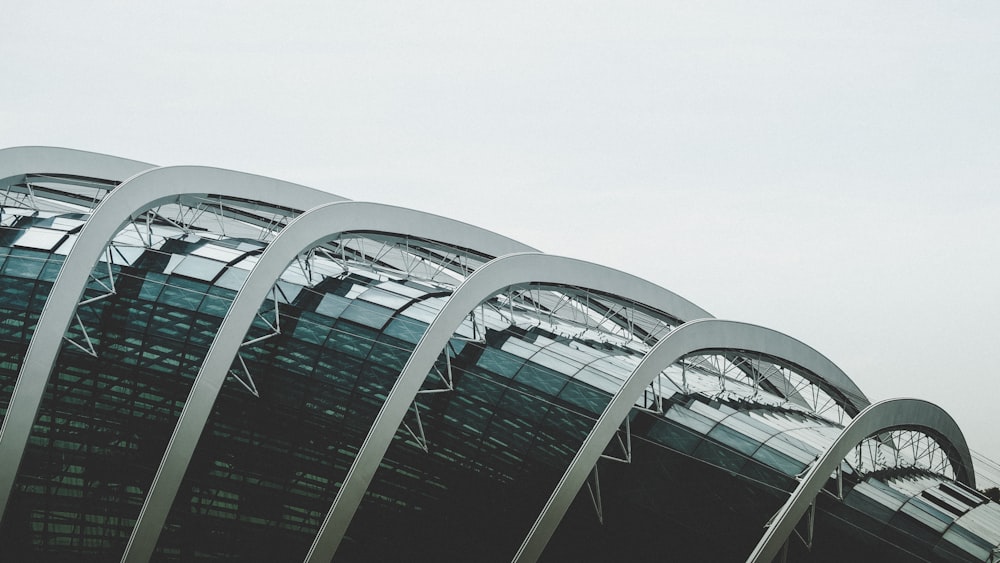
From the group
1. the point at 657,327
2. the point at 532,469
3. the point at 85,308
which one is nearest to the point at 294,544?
the point at 532,469

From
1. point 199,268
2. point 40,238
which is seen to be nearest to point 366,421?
point 199,268

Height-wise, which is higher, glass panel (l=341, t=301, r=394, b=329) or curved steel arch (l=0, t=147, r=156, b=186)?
curved steel arch (l=0, t=147, r=156, b=186)

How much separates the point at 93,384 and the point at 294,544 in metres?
8.31

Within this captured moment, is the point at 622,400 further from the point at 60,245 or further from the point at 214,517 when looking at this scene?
the point at 60,245

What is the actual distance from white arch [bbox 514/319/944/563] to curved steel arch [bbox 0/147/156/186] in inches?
701

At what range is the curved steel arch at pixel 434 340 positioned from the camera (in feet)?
64.7

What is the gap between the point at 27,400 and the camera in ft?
67.3

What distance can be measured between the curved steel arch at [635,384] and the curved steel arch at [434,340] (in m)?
4.32

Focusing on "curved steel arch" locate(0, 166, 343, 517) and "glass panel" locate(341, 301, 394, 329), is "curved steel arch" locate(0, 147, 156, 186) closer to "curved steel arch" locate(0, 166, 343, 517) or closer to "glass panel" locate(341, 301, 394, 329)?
"curved steel arch" locate(0, 166, 343, 517)

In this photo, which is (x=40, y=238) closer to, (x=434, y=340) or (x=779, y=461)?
(x=434, y=340)

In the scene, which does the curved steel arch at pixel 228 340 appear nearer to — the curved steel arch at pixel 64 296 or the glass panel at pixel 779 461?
the curved steel arch at pixel 64 296

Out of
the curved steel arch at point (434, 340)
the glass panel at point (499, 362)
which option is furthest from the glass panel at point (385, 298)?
the curved steel arch at point (434, 340)

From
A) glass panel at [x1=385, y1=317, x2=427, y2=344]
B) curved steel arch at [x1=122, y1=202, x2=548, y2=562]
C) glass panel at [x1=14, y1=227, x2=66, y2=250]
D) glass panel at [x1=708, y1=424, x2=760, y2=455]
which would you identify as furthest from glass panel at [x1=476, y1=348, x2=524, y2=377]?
glass panel at [x1=14, y1=227, x2=66, y2=250]

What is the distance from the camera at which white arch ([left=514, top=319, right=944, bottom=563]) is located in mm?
19562
